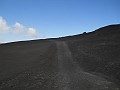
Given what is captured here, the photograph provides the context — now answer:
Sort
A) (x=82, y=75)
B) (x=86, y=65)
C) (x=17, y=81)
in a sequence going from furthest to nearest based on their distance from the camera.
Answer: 1. (x=86, y=65)
2. (x=82, y=75)
3. (x=17, y=81)

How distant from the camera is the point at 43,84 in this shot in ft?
67.0

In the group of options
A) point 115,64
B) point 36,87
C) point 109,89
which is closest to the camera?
point 109,89

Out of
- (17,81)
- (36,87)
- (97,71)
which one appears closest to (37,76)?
(17,81)

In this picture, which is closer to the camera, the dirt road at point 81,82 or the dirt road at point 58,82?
the dirt road at point 81,82

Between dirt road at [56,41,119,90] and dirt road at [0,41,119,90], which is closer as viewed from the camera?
dirt road at [56,41,119,90]

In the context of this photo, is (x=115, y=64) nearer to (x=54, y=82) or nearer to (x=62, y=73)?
(x=62, y=73)

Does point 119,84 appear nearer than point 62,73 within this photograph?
Yes

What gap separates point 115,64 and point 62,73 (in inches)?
348

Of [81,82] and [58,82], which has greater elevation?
[58,82]

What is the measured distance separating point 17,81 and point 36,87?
3547 mm

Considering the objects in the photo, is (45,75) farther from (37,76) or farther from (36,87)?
(36,87)

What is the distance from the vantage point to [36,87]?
19578 mm

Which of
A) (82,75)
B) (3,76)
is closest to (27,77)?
(3,76)

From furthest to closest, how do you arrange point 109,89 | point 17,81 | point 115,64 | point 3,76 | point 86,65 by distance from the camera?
point 86,65, point 115,64, point 3,76, point 17,81, point 109,89
